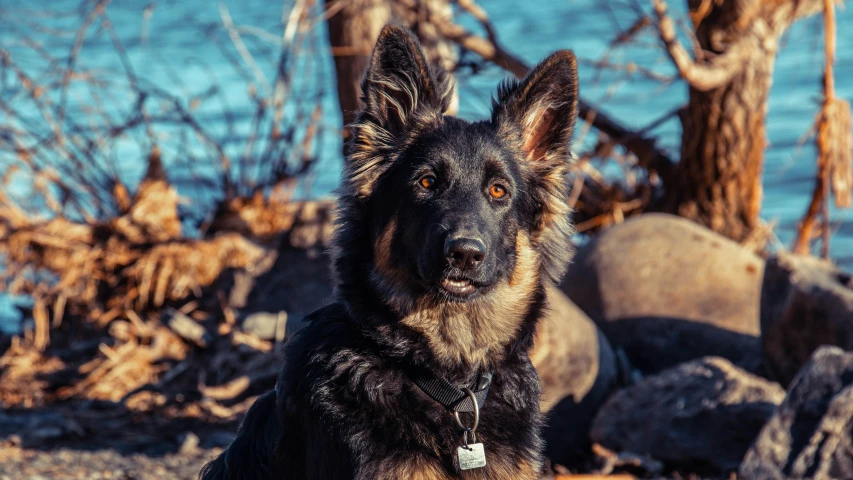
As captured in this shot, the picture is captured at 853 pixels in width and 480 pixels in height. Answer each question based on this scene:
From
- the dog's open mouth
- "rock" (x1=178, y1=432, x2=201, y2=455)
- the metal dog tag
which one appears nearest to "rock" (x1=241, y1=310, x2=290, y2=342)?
"rock" (x1=178, y1=432, x2=201, y2=455)

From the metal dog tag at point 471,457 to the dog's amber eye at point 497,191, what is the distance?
1.15 m

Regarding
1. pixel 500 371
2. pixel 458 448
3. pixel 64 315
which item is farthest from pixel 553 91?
pixel 64 315

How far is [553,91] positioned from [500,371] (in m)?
1.28

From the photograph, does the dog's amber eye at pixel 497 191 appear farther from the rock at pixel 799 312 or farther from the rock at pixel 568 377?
the rock at pixel 799 312

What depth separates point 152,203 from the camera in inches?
369

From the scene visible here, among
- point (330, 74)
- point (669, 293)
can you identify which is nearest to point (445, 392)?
point (669, 293)

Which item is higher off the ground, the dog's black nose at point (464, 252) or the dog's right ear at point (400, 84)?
the dog's right ear at point (400, 84)

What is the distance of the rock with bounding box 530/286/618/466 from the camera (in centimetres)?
659

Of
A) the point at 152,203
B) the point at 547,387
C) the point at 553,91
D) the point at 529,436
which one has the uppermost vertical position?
the point at 553,91

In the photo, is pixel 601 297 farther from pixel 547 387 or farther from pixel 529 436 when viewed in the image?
pixel 529 436

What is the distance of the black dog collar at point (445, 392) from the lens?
157 inches

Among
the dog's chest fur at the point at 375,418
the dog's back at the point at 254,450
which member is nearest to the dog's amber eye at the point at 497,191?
the dog's chest fur at the point at 375,418

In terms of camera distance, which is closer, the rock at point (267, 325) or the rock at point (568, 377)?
the rock at point (568, 377)

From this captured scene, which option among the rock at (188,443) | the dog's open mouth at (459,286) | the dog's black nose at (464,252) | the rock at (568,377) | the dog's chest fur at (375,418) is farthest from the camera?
the rock at (188,443)
